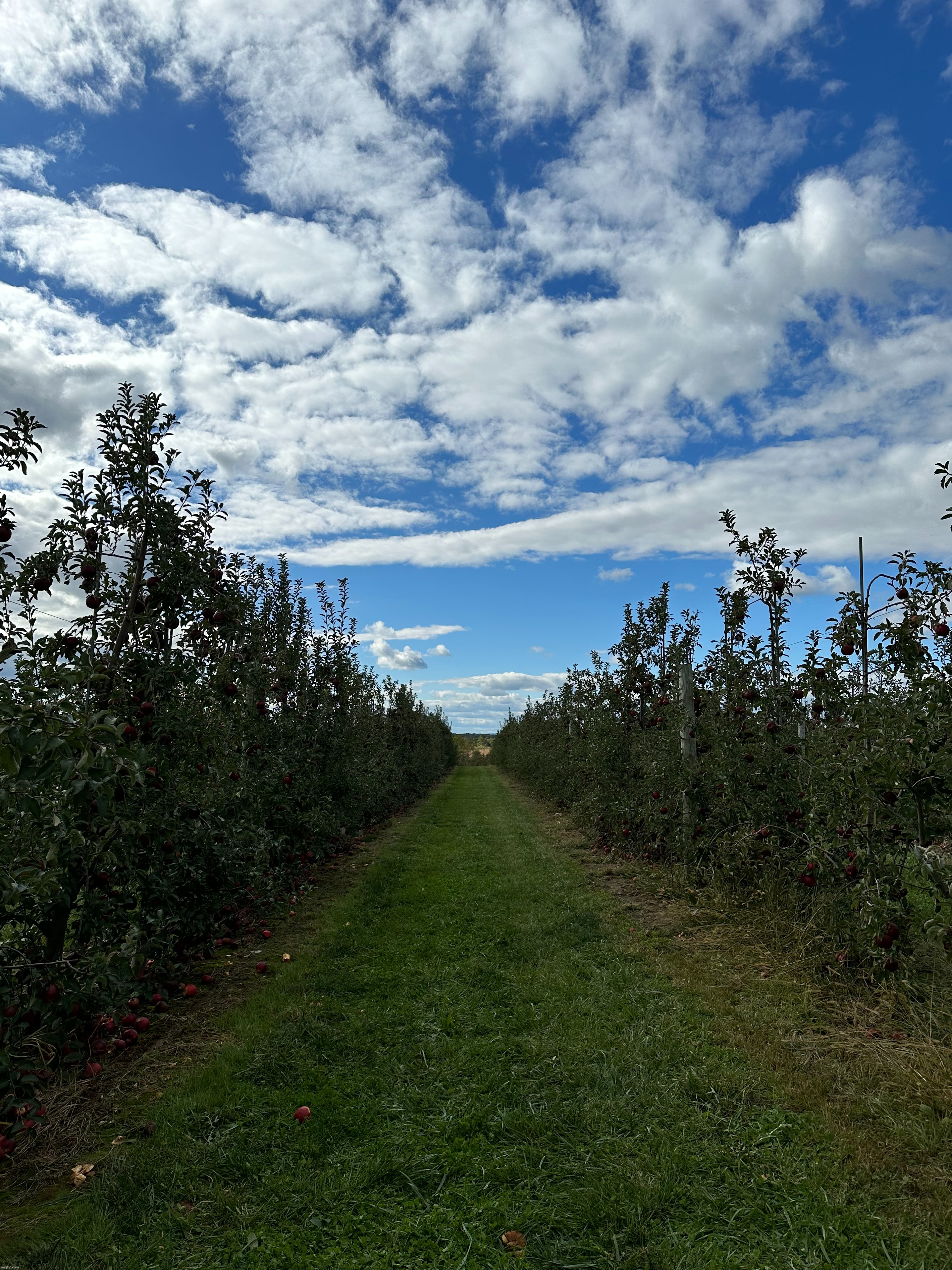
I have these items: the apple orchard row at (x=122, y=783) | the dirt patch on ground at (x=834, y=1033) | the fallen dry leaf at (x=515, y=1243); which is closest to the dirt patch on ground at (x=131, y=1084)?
the apple orchard row at (x=122, y=783)

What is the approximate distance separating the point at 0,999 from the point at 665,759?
22.6ft

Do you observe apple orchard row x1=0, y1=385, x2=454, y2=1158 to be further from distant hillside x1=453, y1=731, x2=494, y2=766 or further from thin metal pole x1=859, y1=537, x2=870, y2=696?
distant hillside x1=453, y1=731, x2=494, y2=766

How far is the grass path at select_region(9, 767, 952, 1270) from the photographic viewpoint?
2.45 meters

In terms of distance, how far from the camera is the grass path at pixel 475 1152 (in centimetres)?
245

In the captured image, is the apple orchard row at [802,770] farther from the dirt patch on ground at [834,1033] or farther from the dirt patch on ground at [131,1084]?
the dirt patch on ground at [131,1084]

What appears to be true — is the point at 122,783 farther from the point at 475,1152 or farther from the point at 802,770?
the point at 802,770

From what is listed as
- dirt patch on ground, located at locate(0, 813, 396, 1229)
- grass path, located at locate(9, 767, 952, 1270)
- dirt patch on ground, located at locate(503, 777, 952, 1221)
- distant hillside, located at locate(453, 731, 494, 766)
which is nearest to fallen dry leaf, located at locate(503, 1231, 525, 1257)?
grass path, located at locate(9, 767, 952, 1270)

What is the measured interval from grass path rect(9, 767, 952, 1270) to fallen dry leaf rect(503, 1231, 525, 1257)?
31 millimetres

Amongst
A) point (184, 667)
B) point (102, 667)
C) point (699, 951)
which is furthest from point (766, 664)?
point (102, 667)

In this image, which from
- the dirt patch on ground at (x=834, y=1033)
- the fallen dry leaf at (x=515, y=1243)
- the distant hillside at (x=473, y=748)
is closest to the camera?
the fallen dry leaf at (x=515, y=1243)

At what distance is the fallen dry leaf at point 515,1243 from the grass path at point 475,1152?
0.10 feet

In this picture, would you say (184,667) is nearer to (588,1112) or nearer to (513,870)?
(588,1112)

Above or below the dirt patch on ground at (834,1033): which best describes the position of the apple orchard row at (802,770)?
above

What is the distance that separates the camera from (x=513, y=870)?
9.09m
